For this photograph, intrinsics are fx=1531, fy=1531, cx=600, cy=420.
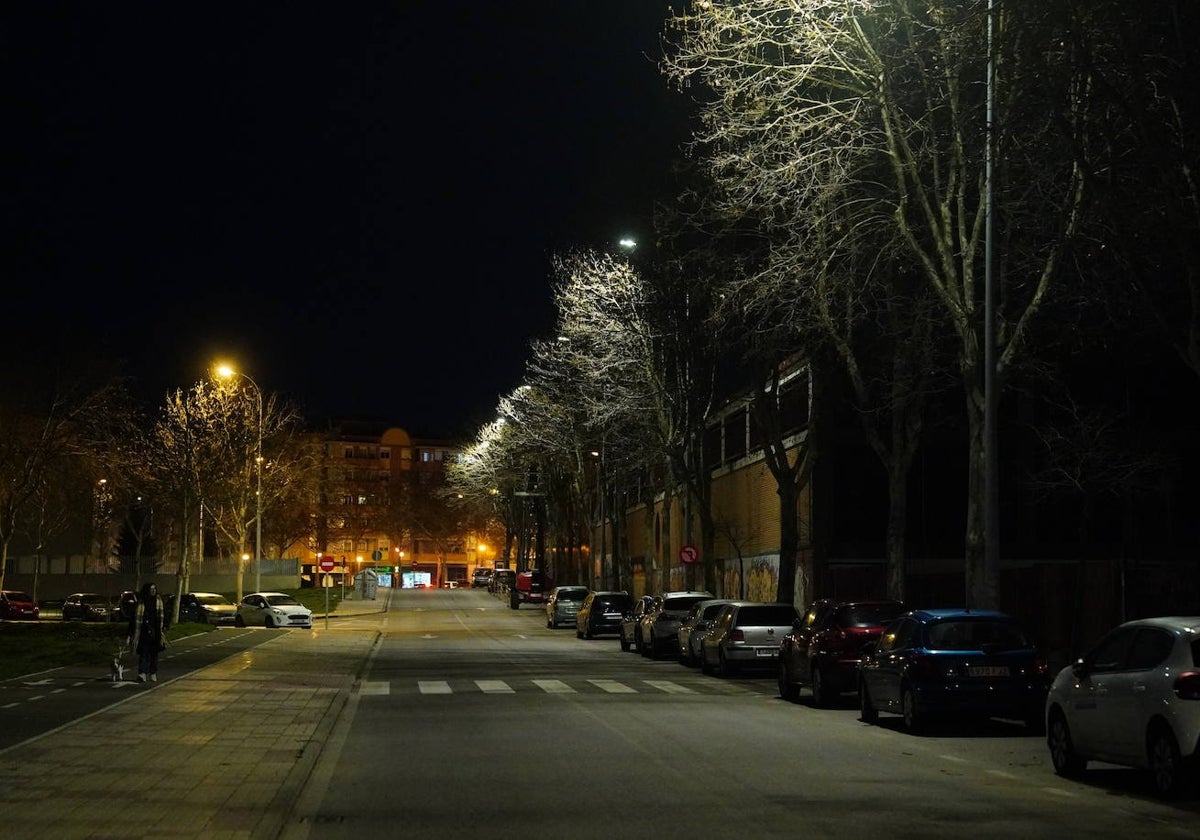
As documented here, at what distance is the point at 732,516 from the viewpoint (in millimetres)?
60531

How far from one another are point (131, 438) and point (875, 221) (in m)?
42.4

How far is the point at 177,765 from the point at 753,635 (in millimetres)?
17615

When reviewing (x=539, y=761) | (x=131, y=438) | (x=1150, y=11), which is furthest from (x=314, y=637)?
(x=1150, y=11)

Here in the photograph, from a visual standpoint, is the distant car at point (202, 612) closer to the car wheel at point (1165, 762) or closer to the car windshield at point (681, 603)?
the car windshield at point (681, 603)

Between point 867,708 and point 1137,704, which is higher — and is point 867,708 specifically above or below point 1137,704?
below

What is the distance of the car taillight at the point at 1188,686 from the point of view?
1184 centimetres

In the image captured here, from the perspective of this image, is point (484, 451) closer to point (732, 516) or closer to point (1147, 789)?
point (732, 516)

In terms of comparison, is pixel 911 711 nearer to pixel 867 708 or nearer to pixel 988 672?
pixel 988 672

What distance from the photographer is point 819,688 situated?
23281 millimetres

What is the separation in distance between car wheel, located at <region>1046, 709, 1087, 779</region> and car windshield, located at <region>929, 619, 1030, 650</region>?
381cm

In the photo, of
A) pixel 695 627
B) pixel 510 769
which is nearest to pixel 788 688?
pixel 695 627

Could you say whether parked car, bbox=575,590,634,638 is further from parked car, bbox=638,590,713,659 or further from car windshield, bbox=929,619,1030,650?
car windshield, bbox=929,619,1030,650

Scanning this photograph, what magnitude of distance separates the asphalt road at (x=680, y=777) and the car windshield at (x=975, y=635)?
1119 mm

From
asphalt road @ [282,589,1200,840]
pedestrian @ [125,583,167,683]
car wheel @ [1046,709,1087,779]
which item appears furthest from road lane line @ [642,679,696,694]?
car wheel @ [1046,709,1087,779]
